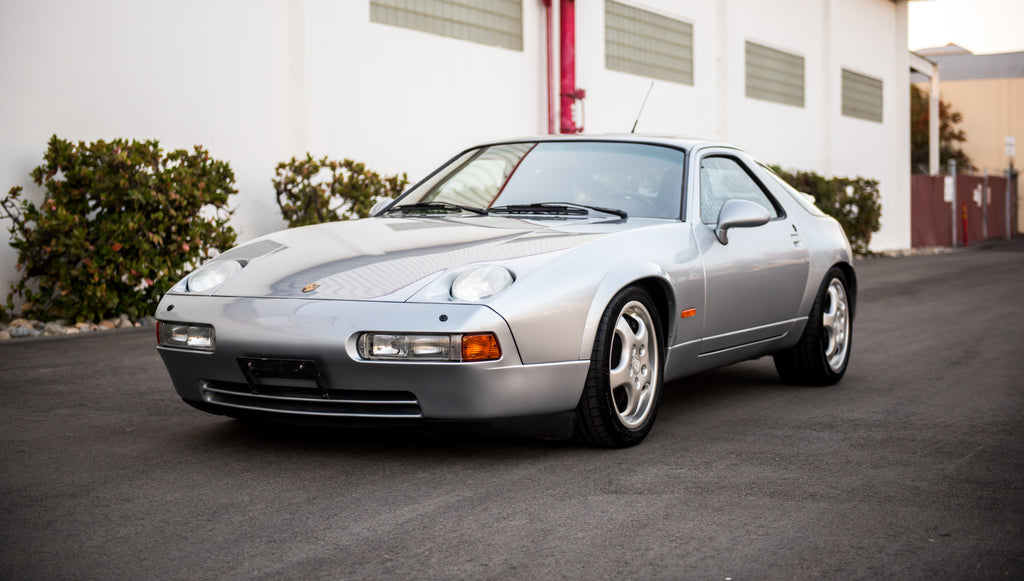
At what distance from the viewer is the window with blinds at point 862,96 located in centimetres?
2577

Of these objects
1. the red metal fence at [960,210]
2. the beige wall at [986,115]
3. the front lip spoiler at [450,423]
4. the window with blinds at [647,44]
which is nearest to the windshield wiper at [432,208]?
the front lip spoiler at [450,423]

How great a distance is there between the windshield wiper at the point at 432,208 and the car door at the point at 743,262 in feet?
3.40

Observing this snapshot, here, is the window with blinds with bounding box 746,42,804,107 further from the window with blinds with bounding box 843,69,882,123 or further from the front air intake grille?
the front air intake grille

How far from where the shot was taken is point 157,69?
1032 centimetres

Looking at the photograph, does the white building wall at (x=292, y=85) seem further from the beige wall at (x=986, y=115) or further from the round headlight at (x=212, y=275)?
the beige wall at (x=986, y=115)

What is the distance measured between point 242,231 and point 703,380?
245 inches

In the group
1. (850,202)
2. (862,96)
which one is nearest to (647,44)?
(850,202)

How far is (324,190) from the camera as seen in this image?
11.3m

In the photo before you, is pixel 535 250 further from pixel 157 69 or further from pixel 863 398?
pixel 157 69

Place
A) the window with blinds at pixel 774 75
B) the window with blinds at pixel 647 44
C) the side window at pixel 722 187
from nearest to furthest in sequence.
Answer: the side window at pixel 722 187
the window with blinds at pixel 647 44
the window with blinds at pixel 774 75

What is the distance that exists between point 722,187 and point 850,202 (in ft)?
59.0

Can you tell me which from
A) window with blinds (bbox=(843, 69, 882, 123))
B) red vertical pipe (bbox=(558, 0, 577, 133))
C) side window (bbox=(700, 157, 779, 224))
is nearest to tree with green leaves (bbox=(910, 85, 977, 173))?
window with blinds (bbox=(843, 69, 882, 123))

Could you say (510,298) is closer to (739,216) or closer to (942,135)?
(739,216)

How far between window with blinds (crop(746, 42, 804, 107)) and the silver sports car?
637 inches
